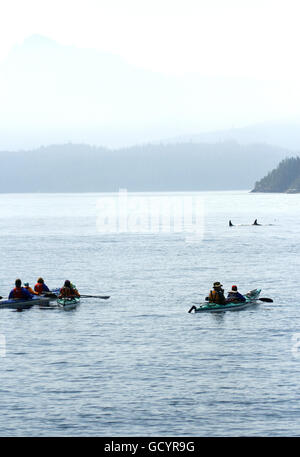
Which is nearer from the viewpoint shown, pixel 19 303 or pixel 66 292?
pixel 19 303

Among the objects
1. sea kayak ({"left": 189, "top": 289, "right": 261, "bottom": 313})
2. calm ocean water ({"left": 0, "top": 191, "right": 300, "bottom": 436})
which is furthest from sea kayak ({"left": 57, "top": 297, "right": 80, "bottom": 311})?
sea kayak ({"left": 189, "top": 289, "right": 261, "bottom": 313})

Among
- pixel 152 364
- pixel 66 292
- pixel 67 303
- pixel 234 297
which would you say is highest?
pixel 66 292

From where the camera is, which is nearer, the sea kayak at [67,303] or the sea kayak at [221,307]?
the sea kayak at [221,307]

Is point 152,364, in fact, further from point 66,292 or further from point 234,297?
point 66,292

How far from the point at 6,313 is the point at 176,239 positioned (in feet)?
361

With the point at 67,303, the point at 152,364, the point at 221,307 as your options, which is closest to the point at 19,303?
the point at 67,303

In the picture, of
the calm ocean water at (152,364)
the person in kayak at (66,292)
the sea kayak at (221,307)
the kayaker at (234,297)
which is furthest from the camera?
the person in kayak at (66,292)

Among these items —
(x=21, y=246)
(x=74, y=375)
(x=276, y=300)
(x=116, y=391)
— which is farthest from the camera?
(x=21, y=246)

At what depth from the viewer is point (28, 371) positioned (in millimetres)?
44625

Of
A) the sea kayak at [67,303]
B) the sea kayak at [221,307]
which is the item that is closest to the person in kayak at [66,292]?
the sea kayak at [67,303]

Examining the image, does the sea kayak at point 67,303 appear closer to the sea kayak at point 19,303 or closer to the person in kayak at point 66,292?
the person in kayak at point 66,292
